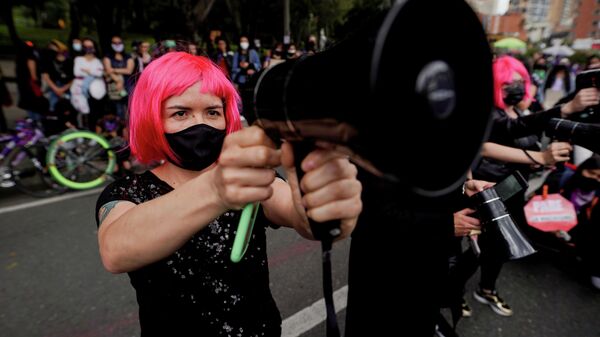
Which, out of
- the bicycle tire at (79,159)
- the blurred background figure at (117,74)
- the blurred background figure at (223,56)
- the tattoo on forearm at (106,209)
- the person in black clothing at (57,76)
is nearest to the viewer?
the tattoo on forearm at (106,209)

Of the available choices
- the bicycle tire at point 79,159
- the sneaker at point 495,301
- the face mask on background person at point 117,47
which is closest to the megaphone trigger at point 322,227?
the sneaker at point 495,301

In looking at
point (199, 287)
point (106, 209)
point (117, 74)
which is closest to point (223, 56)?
point (117, 74)

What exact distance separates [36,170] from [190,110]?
196 inches

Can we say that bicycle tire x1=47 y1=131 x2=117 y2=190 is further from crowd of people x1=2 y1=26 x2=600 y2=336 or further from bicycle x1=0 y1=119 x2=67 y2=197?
crowd of people x1=2 y1=26 x2=600 y2=336

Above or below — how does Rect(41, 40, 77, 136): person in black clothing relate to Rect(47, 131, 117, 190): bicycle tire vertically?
above

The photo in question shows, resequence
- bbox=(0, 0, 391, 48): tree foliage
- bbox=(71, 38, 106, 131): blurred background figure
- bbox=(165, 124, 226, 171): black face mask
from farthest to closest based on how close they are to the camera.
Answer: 1. bbox=(0, 0, 391, 48): tree foliage
2. bbox=(71, 38, 106, 131): blurred background figure
3. bbox=(165, 124, 226, 171): black face mask

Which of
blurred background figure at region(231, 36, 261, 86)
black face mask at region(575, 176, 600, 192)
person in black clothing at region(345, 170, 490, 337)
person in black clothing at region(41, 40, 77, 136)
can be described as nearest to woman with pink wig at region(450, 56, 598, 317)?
black face mask at region(575, 176, 600, 192)

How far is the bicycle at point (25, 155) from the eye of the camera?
450cm

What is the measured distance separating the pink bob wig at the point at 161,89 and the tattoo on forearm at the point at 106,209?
226 mm

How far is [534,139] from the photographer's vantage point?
8.06ft

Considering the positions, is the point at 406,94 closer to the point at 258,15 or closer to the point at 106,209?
the point at 106,209

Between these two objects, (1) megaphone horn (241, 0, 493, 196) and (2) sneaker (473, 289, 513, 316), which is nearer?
(1) megaphone horn (241, 0, 493, 196)

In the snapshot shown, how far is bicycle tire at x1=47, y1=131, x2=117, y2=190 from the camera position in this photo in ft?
15.4

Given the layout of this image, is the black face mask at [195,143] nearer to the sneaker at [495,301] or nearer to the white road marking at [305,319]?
the white road marking at [305,319]
